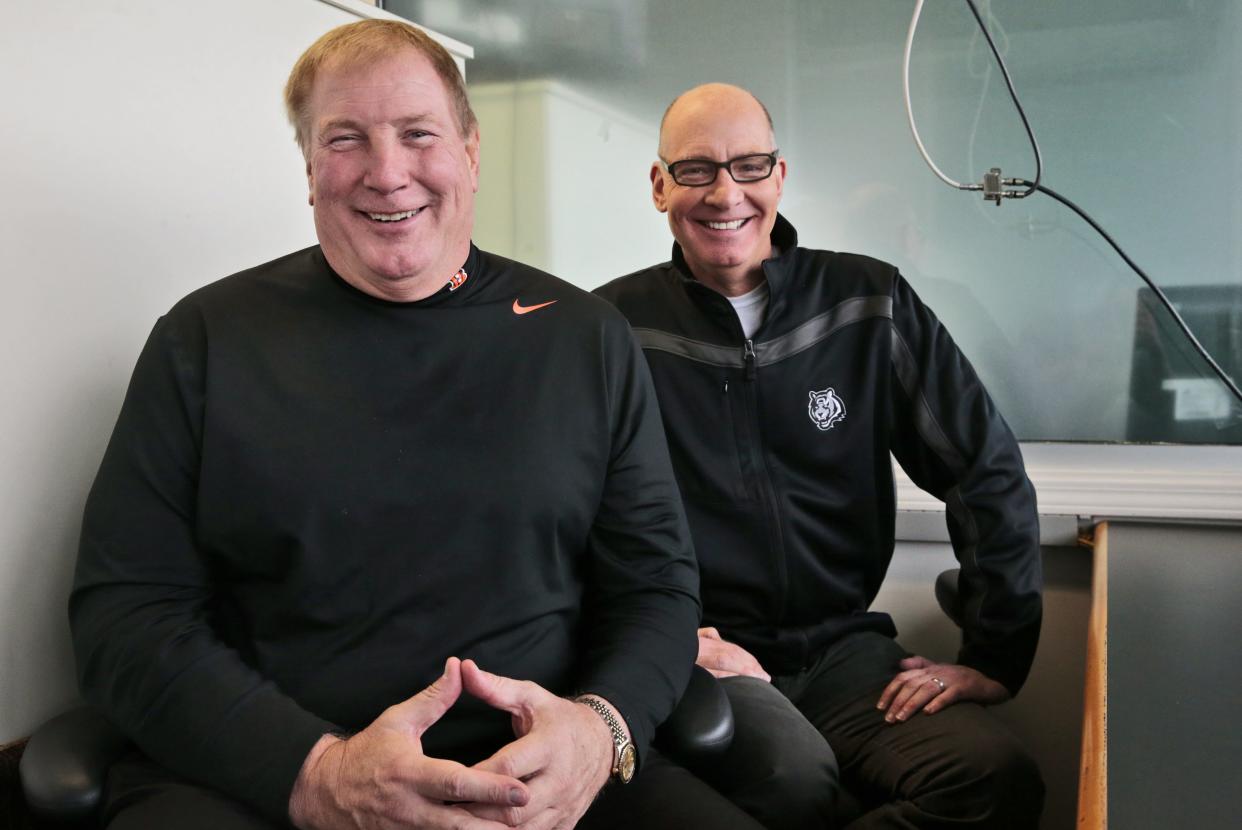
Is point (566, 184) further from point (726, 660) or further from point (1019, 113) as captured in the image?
point (726, 660)

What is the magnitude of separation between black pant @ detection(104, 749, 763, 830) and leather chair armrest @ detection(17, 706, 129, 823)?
0.03 metres

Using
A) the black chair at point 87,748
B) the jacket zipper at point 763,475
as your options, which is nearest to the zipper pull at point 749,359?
the jacket zipper at point 763,475

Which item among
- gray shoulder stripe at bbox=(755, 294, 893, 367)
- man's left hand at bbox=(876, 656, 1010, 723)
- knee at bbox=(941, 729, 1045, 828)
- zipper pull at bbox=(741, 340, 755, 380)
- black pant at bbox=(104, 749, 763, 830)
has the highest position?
gray shoulder stripe at bbox=(755, 294, 893, 367)

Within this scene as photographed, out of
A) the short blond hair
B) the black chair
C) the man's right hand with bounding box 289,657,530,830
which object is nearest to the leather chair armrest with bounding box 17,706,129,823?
the black chair

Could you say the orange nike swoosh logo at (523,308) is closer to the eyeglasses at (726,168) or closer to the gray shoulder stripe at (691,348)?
the gray shoulder stripe at (691,348)

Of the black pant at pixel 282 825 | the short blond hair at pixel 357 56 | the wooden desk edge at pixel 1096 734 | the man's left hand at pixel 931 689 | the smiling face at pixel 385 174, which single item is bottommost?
the man's left hand at pixel 931 689

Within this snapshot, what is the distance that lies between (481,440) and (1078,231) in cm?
145

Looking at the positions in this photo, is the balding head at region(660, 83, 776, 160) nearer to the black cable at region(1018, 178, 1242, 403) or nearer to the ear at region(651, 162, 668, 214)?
the ear at region(651, 162, 668, 214)

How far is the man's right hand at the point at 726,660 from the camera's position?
1.75 m

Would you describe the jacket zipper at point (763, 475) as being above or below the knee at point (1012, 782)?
above

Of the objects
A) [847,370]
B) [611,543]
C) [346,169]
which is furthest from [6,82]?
[847,370]

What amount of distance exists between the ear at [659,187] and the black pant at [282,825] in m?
0.98

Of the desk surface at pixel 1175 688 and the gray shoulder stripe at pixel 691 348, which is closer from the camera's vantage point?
the desk surface at pixel 1175 688

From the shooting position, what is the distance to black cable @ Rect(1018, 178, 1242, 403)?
2209 mm
